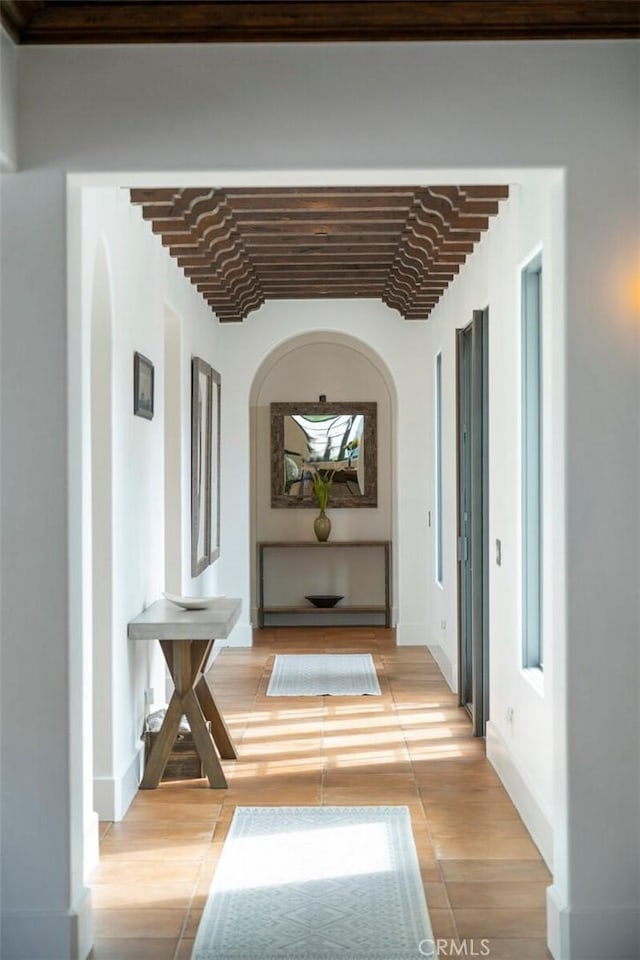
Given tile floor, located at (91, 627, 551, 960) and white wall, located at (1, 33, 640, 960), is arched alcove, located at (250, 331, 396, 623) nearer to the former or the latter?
tile floor, located at (91, 627, 551, 960)

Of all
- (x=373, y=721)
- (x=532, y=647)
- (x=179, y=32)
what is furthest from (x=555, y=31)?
(x=373, y=721)

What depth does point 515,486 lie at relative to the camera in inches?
191

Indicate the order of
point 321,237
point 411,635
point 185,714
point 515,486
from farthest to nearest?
point 411,635, point 321,237, point 185,714, point 515,486

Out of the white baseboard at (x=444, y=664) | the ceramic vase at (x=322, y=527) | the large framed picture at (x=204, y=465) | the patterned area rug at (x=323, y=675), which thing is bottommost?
the patterned area rug at (x=323, y=675)

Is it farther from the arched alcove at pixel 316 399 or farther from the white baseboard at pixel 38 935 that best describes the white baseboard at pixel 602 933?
the arched alcove at pixel 316 399

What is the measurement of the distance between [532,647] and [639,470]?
1.69 m

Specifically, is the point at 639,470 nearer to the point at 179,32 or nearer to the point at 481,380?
the point at 179,32

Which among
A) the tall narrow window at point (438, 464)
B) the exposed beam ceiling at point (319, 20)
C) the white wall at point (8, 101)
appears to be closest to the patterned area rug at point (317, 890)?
the white wall at point (8, 101)

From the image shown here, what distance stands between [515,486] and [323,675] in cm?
338

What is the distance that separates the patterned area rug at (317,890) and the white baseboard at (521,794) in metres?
0.48

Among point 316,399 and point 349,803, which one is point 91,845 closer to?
point 349,803

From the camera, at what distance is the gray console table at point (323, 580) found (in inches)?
402

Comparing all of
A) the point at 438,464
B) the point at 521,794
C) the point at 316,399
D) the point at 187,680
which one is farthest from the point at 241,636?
the point at 521,794

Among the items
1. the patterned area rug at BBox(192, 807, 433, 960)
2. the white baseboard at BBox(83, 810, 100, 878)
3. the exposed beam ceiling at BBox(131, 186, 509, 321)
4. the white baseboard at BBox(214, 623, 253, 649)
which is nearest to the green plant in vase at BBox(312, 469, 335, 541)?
the white baseboard at BBox(214, 623, 253, 649)
